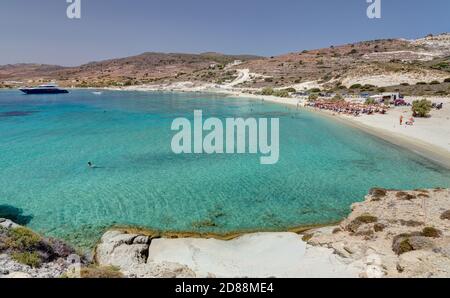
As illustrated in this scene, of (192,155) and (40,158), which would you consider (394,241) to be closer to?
(192,155)

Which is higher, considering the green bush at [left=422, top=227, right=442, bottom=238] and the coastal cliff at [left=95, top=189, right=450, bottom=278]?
the green bush at [left=422, top=227, right=442, bottom=238]

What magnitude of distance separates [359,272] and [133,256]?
28.3ft

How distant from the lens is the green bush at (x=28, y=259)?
36.2ft

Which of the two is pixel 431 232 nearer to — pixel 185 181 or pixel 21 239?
pixel 185 181

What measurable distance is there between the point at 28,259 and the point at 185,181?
1450cm

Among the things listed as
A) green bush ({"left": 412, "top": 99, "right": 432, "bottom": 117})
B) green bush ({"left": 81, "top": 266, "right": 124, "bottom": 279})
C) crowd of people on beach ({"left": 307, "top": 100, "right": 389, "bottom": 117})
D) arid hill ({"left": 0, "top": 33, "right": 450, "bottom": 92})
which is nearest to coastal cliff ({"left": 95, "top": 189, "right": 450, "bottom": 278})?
green bush ({"left": 81, "top": 266, "right": 124, "bottom": 279})

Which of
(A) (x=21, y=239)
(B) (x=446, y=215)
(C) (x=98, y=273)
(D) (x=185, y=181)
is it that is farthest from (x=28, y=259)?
(B) (x=446, y=215)

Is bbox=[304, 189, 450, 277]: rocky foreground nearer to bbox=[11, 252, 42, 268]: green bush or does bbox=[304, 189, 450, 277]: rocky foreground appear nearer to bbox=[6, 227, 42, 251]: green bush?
bbox=[11, 252, 42, 268]: green bush

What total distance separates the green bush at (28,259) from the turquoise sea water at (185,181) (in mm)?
4567

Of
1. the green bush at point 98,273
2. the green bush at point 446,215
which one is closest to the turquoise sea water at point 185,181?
the green bush at point 446,215

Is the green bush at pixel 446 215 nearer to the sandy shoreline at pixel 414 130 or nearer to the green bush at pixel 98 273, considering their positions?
the sandy shoreline at pixel 414 130

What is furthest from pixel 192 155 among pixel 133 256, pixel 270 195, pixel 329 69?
pixel 329 69

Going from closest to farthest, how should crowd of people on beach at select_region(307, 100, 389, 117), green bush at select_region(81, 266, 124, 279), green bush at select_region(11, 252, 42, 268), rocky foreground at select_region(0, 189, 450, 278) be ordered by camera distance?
green bush at select_region(81, 266, 124, 279), green bush at select_region(11, 252, 42, 268), rocky foreground at select_region(0, 189, 450, 278), crowd of people on beach at select_region(307, 100, 389, 117)

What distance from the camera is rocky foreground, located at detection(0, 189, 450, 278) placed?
1116cm
